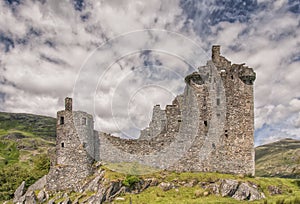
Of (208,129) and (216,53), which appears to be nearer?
(208,129)

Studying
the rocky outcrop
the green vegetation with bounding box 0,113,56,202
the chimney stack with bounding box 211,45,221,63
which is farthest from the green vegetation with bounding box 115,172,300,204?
the green vegetation with bounding box 0,113,56,202

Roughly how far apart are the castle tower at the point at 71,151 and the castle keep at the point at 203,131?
12 centimetres

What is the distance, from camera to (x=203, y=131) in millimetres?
33375

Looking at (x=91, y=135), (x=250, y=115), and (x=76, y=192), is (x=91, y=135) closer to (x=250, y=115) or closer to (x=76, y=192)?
(x=76, y=192)

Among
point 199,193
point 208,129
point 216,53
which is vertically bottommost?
point 199,193

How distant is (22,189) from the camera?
32719 millimetres

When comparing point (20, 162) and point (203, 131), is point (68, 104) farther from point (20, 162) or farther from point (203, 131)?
point (20, 162)

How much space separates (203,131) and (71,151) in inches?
568

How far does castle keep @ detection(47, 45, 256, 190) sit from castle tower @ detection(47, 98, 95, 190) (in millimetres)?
119

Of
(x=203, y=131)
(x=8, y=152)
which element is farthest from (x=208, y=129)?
(x=8, y=152)

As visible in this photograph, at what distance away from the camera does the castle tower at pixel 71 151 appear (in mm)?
30375

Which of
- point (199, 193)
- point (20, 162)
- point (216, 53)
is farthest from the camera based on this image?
point (20, 162)

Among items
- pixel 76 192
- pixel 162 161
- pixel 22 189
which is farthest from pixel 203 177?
pixel 22 189

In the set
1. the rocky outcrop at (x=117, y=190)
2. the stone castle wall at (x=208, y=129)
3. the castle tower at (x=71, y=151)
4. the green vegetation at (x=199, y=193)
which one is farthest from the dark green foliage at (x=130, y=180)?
the castle tower at (x=71, y=151)
